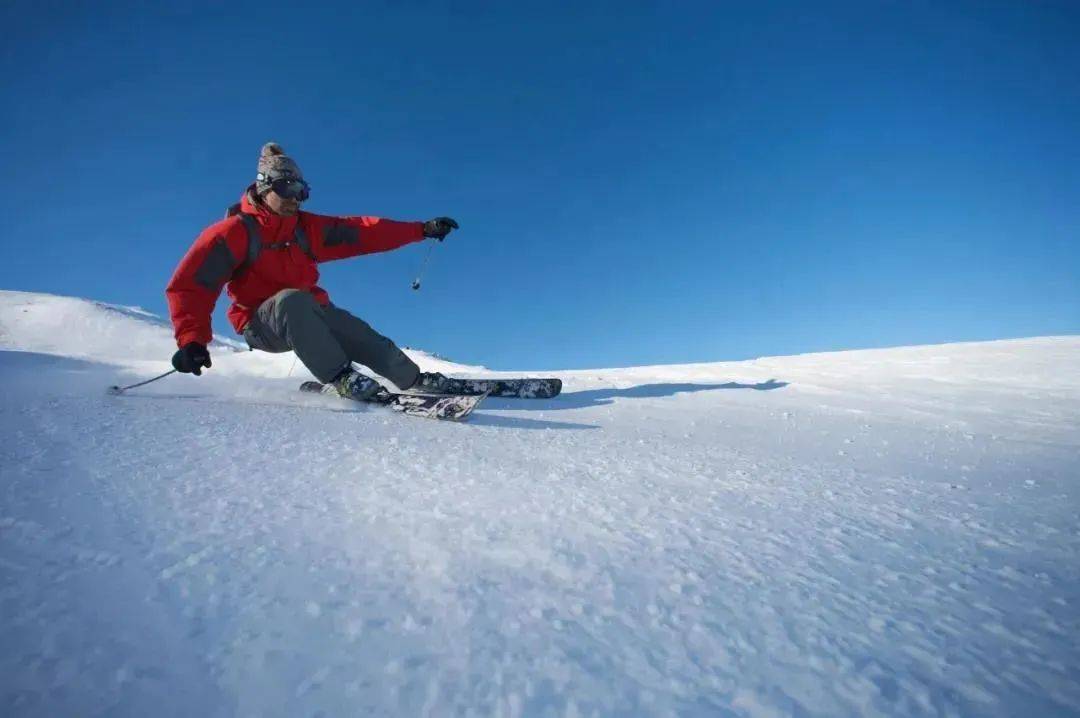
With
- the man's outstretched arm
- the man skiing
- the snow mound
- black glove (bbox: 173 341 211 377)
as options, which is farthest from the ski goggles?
the snow mound

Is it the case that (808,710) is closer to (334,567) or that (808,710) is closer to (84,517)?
(334,567)

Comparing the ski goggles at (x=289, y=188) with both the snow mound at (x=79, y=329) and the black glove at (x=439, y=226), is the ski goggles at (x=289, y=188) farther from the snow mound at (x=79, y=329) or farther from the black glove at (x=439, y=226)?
the snow mound at (x=79, y=329)

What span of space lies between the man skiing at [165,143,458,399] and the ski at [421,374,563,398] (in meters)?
0.02

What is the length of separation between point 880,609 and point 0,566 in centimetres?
136

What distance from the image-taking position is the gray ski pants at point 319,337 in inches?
119

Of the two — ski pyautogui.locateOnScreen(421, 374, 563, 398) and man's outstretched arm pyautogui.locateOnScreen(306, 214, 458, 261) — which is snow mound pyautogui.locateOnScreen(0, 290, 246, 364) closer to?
man's outstretched arm pyautogui.locateOnScreen(306, 214, 458, 261)

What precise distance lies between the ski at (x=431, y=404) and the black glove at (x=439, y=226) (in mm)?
1826

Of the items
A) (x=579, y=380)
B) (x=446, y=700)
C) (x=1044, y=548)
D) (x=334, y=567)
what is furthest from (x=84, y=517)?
(x=579, y=380)

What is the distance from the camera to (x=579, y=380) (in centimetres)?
504

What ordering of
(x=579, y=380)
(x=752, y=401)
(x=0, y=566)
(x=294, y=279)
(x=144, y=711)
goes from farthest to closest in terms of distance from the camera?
(x=579, y=380) → (x=752, y=401) → (x=294, y=279) → (x=0, y=566) → (x=144, y=711)

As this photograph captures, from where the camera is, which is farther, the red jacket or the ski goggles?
the ski goggles

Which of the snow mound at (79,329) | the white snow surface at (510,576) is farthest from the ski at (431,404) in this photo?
the snow mound at (79,329)

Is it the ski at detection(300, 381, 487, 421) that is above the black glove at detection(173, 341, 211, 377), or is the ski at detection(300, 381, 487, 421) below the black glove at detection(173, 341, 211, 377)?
below

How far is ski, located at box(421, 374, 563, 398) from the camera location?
3662 mm
